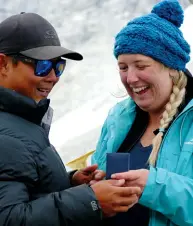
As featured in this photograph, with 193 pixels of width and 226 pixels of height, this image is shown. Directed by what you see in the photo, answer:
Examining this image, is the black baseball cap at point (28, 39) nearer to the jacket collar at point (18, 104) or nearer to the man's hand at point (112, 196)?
the jacket collar at point (18, 104)

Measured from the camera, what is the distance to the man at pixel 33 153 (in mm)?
1149

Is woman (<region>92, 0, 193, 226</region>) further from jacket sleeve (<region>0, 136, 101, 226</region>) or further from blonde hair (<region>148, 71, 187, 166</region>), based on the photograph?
jacket sleeve (<region>0, 136, 101, 226</region>)

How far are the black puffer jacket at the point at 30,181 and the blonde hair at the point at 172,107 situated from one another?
37cm

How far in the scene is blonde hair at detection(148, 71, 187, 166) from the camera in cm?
151

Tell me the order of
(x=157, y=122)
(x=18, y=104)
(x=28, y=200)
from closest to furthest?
(x=28, y=200), (x=18, y=104), (x=157, y=122)

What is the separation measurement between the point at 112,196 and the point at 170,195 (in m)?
0.23

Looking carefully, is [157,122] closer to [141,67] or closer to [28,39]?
[141,67]

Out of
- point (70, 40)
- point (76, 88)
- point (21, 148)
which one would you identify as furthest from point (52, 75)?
point (70, 40)

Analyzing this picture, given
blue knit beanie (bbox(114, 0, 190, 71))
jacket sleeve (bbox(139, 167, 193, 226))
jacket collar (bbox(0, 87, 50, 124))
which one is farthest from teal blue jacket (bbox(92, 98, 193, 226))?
jacket collar (bbox(0, 87, 50, 124))

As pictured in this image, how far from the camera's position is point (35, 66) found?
1.36 meters

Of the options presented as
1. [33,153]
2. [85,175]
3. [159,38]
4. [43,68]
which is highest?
[159,38]

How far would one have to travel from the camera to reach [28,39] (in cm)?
136

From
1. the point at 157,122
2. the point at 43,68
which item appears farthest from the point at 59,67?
the point at 157,122

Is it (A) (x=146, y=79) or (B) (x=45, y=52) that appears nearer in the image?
(B) (x=45, y=52)
